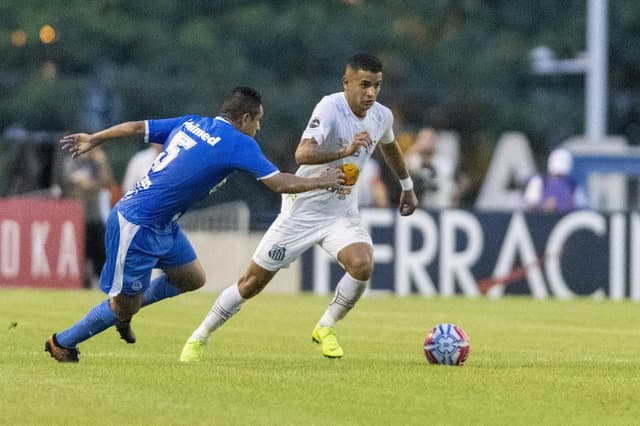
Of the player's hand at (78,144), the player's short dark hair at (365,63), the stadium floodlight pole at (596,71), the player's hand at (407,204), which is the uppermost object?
the stadium floodlight pole at (596,71)

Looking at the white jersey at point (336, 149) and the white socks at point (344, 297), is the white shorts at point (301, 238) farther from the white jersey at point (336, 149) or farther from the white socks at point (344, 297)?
the white socks at point (344, 297)

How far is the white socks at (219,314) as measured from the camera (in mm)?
13086

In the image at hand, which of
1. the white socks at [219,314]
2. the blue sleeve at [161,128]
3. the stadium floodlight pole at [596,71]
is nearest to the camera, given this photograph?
the blue sleeve at [161,128]

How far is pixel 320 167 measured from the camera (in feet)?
44.6

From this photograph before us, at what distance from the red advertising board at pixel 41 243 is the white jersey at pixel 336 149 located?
1140 cm

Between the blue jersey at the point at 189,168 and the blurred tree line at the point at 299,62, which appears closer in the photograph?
the blue jersey at the point at 189,168

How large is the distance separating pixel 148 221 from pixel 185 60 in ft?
94.2

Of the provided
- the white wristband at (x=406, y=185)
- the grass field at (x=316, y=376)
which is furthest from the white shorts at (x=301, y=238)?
the grass field at (x=316, y=376)

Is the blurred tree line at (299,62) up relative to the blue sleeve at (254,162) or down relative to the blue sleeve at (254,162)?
up

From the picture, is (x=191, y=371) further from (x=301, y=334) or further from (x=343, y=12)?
(x=343, y=12)

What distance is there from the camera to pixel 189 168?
40.4 feet

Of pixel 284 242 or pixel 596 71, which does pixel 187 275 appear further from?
pixel 596 71

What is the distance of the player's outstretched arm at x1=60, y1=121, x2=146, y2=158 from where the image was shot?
1247 centimetres

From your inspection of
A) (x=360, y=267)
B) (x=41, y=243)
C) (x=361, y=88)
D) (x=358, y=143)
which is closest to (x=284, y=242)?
(x=360, y=267)
